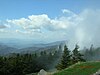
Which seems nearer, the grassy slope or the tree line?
the grassy slope

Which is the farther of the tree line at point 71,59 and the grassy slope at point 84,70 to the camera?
the tree line at point 71,59

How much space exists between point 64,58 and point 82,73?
163 feet

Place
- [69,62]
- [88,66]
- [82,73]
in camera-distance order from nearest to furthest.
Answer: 1. [82,73]
2. [88,66]
3. [69,62]

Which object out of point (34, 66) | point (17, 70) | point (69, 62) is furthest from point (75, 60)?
point (34, 66)

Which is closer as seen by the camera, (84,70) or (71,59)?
(84,70)

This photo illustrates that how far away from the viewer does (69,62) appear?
93.9m

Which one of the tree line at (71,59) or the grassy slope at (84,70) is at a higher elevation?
the tree line at (71,59)

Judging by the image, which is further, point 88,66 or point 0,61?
point 0,61

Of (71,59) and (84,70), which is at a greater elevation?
(71,59)

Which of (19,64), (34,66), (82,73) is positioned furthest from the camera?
(34,66)

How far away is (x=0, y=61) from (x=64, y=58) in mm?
32321

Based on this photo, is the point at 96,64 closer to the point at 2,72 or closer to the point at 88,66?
the point at 88,66

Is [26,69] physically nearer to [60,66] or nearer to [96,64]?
[60,66]

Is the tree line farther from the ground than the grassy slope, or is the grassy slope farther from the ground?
the tree line
